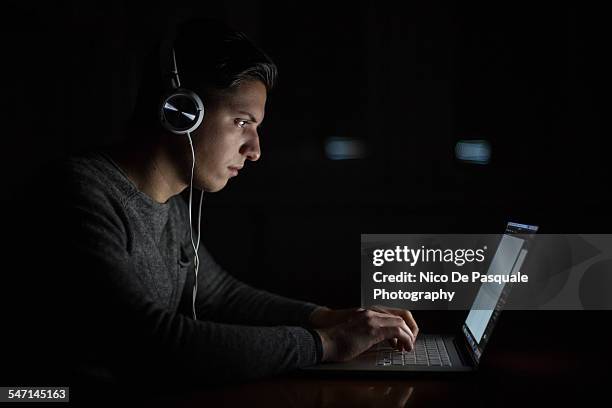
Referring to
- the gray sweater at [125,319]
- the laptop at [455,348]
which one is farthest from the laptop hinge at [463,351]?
the gray sweater at [125,319]

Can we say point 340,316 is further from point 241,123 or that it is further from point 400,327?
point 241,123

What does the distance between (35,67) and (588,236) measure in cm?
189

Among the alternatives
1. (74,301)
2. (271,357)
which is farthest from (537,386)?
(74,301)

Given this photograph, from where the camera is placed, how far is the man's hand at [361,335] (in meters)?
1.01

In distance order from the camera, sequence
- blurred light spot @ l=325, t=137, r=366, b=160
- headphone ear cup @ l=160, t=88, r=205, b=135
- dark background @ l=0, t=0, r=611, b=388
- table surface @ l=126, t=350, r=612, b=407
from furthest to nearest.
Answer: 1. blurred light spot @ l=325, t=137, r=366, b=160
2. dark background @ l=0, t=0, r=611, b=388
3. headphone ear cup @ l=160, t=88, r=205, b=135
4. table surface @ l=126, t=350, r=612, b=407

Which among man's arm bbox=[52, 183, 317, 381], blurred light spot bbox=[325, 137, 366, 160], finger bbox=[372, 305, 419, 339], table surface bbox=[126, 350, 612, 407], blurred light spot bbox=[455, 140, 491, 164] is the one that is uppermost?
blurred light spot bbox=[325, 137, 366, 160]

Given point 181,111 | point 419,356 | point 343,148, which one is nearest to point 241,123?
point 181,111

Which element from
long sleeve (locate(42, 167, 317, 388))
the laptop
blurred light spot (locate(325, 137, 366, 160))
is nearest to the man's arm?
long sleeve (locate(42, 167, 317, 388))

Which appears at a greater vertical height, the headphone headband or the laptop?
the headphone headband

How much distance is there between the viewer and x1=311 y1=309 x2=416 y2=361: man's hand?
101 cm

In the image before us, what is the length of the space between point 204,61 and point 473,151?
104 centimetres

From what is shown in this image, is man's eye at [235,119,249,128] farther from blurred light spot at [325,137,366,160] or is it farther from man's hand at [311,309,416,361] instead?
blurred light spot at [325,137,366,160]

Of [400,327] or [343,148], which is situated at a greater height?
[343,148]

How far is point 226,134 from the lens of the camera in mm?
1189
